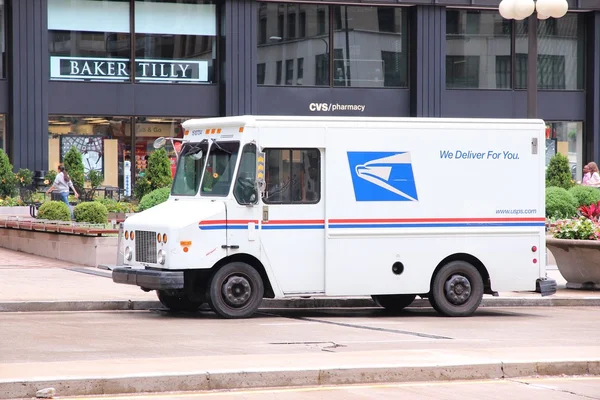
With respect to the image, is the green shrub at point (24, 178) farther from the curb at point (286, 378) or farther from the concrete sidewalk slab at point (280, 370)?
the curb at point (286, 378)

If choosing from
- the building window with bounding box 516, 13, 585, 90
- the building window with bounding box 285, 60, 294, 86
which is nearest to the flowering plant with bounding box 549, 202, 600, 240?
the building window with bounding box 285, 60, 294, 86

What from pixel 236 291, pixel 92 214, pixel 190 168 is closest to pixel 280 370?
pixel 236 291

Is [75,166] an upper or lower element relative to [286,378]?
upper

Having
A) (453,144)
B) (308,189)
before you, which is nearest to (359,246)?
(308,189)

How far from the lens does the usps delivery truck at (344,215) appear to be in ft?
49.8

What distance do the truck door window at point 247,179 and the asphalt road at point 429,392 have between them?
225 inches

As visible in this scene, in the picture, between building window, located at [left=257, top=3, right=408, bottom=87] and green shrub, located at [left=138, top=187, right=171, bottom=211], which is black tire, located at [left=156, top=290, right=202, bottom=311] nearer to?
green shrub, located at [left=138, top=187, right=171, bottom=211]

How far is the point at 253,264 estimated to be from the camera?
15453 millimetres

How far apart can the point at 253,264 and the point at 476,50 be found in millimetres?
25409

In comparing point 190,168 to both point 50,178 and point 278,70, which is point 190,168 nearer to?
point 50,178

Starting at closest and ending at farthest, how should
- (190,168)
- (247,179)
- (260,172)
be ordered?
(260,172) < (247,179) < (190,168)

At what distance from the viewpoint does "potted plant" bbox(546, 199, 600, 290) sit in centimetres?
1992

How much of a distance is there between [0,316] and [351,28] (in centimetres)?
2451

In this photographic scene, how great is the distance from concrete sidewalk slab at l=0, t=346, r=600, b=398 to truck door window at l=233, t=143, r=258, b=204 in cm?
451
